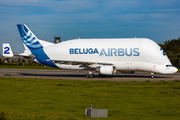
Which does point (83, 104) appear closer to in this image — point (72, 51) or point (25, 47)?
point (72, 51)

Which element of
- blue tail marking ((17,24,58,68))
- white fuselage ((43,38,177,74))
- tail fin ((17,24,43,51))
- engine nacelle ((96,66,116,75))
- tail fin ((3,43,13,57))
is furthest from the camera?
tail fin ((3,43,13,57))

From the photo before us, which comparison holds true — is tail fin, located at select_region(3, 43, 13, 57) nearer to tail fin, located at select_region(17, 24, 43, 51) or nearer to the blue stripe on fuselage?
tail fin, located at select_region(17, 24, 43, 51)

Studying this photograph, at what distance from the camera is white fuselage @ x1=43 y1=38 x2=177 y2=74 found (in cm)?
3522

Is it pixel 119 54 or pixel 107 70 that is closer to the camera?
pixel 107 70

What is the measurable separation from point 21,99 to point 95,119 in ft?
24.3

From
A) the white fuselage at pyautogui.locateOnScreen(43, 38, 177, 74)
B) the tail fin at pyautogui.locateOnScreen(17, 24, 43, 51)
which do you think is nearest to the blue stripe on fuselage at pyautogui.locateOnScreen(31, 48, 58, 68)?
the tail fin at pyautogui.locateOnScreen(17, 24, 43, 51)

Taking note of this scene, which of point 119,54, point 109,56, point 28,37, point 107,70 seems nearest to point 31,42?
point 28,37

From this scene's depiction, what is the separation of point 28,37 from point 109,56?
1622 centimetres

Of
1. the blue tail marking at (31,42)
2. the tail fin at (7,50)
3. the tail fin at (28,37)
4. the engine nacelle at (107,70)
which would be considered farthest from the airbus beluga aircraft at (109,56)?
the tail fin at (7,50)

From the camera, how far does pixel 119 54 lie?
3612cm

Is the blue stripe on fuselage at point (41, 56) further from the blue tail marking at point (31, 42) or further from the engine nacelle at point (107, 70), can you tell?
the engine nacelle at point (107, 70)

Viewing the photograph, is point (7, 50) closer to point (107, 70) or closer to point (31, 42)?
point (31, 42)

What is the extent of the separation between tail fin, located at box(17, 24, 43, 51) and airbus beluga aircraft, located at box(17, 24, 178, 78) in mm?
2332

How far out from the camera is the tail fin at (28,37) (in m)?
42.9
